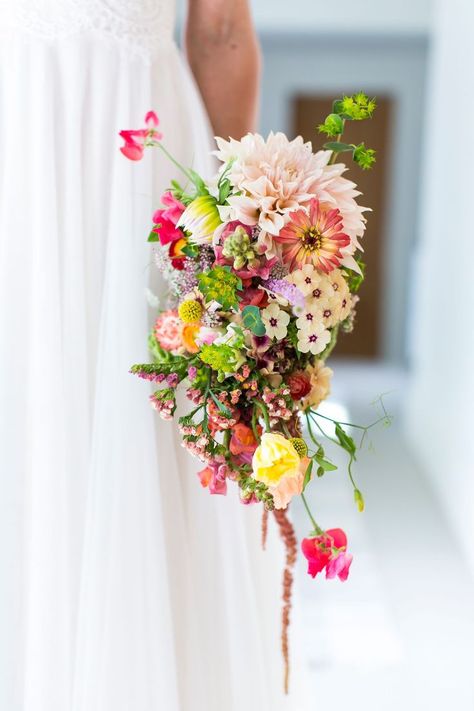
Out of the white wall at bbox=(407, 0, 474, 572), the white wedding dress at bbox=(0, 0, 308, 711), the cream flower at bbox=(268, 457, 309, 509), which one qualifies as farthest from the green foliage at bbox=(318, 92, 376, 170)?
the white wall at bbox=(407, 0, 474, 572)

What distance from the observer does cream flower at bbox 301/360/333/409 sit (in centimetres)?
97

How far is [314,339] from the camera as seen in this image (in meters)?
0.89

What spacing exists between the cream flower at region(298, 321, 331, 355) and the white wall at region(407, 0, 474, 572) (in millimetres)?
1546

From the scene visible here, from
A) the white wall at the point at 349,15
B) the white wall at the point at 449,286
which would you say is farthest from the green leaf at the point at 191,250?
the white wall at the point at 349,15

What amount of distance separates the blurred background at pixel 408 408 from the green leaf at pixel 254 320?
98 centimetres

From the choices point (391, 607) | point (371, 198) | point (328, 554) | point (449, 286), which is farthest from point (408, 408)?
point (371, 198)

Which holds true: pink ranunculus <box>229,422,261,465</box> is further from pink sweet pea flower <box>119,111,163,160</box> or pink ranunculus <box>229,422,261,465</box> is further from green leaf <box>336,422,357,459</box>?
pink sweet pea flower <box>119,111,163,160</box>

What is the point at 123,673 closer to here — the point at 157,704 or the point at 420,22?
the point at 157,704

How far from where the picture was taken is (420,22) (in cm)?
500

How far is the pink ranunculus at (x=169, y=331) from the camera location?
0.95 meters

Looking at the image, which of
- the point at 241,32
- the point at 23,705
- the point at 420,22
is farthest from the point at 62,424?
the point at 420,22

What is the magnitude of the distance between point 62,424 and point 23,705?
0.38 m

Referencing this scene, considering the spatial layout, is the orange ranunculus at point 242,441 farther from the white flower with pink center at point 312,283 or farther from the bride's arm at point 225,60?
the bride's arm at point 225,60

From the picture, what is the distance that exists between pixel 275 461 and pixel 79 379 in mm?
322
